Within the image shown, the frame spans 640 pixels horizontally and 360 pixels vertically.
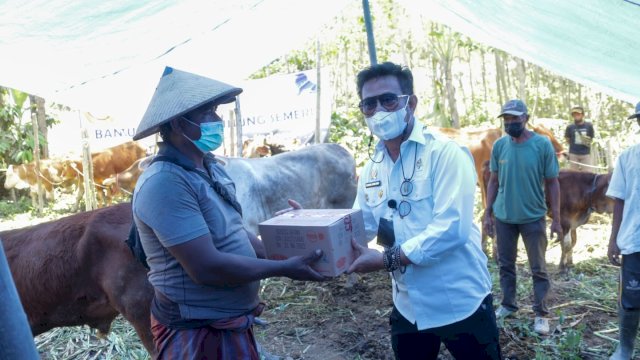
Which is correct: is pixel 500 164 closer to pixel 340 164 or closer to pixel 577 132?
pixel 340 164

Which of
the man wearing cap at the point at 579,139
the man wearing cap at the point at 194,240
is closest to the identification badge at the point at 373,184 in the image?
the man wearing cap at the point at 194,240

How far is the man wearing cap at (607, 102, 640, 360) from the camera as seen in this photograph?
13.3 ft

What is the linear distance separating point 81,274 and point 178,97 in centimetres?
189

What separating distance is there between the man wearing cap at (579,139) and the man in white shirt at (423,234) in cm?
928

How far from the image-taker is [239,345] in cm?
248

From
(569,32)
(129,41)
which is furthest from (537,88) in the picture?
(129,41)

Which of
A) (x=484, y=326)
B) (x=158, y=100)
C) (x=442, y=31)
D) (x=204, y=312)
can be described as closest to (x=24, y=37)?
(x=158, y=100)

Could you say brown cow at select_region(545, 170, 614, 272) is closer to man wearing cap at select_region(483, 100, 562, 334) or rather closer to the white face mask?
man wearing cap at select_region(483, 100, 562, 334)

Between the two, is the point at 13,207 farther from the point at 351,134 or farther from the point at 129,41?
the point at 129,41

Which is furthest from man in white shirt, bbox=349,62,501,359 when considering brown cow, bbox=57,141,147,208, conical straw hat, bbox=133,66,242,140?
brown cow, bbox=57,141,147,208

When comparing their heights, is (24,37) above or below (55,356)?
above

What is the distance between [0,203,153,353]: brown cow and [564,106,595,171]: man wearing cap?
956cm

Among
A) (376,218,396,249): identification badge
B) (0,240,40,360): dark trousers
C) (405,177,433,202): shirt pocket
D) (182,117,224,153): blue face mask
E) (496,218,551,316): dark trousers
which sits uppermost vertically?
(182,117,224,153): blue face mask

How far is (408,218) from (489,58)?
23984 mm
